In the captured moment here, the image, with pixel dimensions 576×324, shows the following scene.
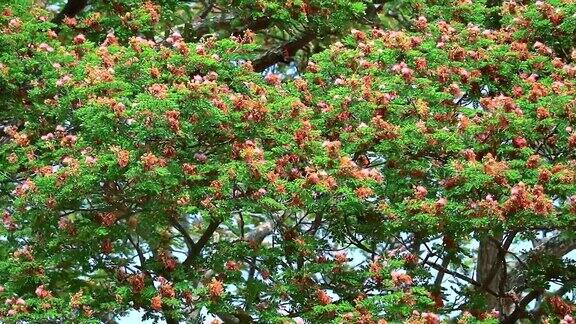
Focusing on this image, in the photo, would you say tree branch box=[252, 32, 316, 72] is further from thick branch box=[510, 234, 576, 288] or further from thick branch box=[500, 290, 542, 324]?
thick branch box=[500, 290, 542, 324]

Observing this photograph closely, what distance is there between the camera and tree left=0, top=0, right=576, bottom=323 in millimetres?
8102

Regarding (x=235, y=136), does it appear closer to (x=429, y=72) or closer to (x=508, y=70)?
(x=429, y=72)

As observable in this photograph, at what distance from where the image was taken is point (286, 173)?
848 cm

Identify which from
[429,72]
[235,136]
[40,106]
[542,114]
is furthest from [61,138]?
[542,114]

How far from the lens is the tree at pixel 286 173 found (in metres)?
8.10

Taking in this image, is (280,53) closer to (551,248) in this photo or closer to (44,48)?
(44,48)

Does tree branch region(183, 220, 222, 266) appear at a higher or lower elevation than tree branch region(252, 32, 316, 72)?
lower

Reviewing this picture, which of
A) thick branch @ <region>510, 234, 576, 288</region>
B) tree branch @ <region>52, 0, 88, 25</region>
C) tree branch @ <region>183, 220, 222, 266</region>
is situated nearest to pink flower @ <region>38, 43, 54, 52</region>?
tree branch @ <region>52, 0, 88, 25</region>

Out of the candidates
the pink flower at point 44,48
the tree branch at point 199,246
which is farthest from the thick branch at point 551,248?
the pink flower at point 44,48

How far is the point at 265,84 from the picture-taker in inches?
368

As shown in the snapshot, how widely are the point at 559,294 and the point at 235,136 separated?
3207 millimetres

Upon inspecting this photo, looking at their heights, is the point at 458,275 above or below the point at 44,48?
below

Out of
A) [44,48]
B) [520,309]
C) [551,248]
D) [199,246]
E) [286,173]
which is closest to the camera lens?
[286,173]

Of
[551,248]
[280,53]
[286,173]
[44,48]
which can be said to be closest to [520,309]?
[551,248]
